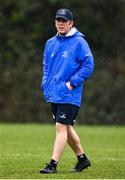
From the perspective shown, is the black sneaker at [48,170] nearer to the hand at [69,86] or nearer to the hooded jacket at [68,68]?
the hooded jacket at [68,68]

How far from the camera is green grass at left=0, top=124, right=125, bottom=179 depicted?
10320 mm

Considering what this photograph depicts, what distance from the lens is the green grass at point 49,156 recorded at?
10.3m

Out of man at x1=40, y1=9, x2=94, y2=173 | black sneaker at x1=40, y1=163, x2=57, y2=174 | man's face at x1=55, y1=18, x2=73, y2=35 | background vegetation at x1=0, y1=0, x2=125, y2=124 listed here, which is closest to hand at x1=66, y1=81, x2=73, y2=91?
man at x1=40, y1=9, x2=94, y2=173

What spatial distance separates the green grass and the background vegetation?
7877 mm

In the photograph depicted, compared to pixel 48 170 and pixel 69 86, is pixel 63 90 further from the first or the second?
pixel 48 170

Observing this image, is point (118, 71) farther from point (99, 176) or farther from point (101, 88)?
point (99, 176)

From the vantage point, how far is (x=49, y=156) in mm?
13570

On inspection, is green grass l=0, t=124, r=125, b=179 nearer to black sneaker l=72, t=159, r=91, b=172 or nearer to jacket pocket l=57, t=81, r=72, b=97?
black sneaker l=72, t=159, r=91, b=172

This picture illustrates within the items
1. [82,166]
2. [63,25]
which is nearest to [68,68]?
[63,25]

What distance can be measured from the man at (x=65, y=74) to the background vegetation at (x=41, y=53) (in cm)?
1803

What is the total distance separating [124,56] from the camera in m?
34.2

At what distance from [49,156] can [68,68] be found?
3.23 metres

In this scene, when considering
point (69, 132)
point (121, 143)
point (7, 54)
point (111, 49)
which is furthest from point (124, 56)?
point (69, 132)

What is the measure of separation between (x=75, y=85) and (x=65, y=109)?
0.34 metres
